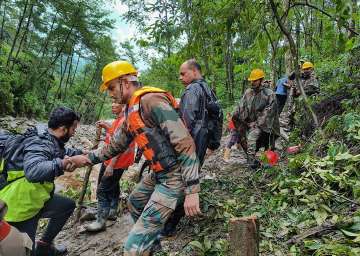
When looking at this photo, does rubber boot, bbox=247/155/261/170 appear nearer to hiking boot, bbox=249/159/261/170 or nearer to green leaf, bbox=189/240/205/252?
hiking boot, bbox=249/159/261/170

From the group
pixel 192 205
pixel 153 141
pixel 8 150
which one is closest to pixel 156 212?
pixel 192 205

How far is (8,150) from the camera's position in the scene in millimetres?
4059

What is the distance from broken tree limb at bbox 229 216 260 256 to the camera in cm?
238

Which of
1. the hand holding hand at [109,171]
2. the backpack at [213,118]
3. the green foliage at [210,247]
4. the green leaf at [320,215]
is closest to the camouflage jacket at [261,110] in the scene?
the backpack at [213,118]

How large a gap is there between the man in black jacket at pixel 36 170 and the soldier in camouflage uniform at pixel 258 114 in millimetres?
4254

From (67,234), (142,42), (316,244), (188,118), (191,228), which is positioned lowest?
(67,234)

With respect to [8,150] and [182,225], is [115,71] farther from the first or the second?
[182,225]

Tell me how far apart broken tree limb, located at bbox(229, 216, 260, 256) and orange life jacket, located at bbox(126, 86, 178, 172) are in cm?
109

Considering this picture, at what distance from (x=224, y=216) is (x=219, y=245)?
82cm

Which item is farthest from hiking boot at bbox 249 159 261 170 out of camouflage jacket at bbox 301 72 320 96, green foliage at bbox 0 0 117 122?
green foliage at bbox 0 0 117 122

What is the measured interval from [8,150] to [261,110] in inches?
203

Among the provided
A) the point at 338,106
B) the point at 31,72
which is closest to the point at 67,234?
the point at 338,106

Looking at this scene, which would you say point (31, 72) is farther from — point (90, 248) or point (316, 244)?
point (316, 244)

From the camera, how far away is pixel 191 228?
206 inches
